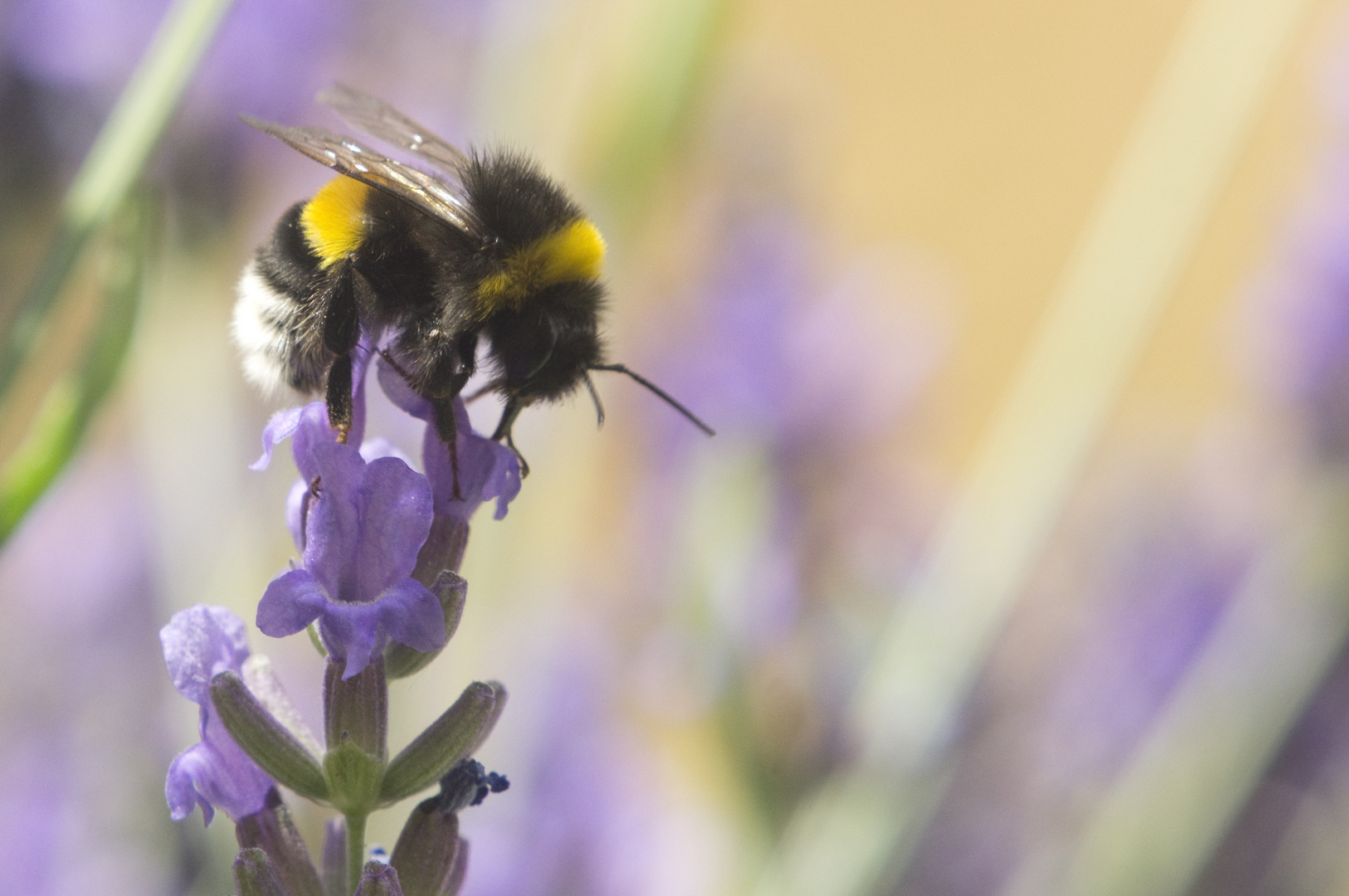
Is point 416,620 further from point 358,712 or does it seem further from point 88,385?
point 88,385

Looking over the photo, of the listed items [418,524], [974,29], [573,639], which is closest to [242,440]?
[573,639]

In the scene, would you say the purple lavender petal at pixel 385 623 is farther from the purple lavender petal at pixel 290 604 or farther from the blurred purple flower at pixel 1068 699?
the blurred purple flower at pixel 1068 699

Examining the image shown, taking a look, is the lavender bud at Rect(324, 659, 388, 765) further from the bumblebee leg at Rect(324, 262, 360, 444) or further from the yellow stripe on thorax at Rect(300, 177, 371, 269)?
the yellow stripe on thorax at Rect(300, 177, 371, 269)

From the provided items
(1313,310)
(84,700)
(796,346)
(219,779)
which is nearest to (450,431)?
(219,779)

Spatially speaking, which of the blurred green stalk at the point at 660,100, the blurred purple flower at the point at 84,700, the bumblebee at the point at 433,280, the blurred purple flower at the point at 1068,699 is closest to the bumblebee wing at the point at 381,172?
the bumblebee at the point at 433,280

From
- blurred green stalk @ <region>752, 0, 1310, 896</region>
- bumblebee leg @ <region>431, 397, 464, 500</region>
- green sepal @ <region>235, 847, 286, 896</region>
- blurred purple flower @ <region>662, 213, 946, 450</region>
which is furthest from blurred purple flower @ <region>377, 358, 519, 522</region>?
blurred purple flower @ <region>662, 213, 946, 450</region>

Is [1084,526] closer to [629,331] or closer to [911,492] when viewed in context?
[911,492]
